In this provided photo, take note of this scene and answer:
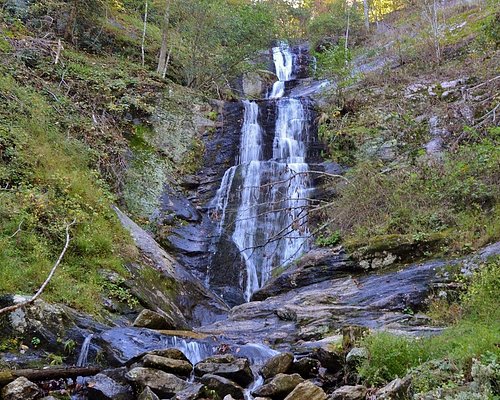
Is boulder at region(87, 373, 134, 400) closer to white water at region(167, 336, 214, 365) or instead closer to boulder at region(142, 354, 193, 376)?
boulder at region(142, 354, 193, 376)

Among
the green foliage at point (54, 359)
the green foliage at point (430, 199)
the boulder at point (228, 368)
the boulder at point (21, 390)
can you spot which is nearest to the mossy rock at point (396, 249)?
the green foliage at point (430, 199)

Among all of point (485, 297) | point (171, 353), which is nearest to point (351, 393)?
point (485, 297)

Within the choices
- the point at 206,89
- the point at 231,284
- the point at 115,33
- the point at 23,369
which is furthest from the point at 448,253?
the point at 115,33

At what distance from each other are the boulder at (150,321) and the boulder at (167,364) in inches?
63.5

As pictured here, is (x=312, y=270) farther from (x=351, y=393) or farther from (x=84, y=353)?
(x=351, y=393)

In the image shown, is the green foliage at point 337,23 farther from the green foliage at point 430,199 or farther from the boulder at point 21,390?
the boulder at point 21,390

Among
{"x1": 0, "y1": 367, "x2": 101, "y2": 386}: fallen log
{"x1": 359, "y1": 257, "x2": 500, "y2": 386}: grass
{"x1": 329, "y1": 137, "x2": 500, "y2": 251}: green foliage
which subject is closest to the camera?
{"x1": 359, "y1": 257, "x2": 500, "y2": 386}: grass

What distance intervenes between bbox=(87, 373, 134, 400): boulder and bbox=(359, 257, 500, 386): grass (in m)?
2.61

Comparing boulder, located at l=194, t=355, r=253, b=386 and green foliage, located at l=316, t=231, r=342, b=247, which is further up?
green foliage, located at l=316, t=231, r=342, b=247

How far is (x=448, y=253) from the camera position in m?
8.24

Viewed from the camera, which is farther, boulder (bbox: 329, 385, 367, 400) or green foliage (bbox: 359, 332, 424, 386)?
green foliage (bbox: 359, 332, 424, 386)

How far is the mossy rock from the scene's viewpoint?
28.5ft

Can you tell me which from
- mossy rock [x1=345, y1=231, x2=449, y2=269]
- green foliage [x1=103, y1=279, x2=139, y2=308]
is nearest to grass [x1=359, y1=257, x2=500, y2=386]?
mossy rock [x1=345, y1=231, x2=449, y2=269]

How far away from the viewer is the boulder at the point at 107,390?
5215 millimetres
